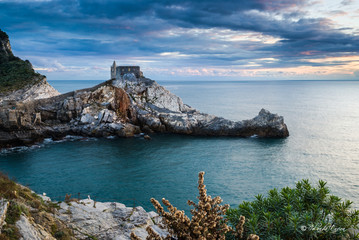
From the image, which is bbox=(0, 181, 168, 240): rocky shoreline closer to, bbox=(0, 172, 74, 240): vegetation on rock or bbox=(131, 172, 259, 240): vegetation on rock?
bbox=(0, 172, 74, 240): vegetation on rock

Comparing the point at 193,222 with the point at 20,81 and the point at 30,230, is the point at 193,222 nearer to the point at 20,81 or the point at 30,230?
the point at 30,230

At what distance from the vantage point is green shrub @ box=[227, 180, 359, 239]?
9.60m

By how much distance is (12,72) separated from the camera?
249 ft

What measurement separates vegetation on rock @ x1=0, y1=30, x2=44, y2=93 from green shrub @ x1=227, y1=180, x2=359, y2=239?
2839 inches

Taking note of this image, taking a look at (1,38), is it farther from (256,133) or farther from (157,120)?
(256,133)

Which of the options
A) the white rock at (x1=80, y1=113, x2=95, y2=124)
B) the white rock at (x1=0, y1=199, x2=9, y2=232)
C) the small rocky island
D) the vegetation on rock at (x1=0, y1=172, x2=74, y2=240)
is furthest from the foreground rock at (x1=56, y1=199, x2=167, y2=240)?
the white rock at (x1=80, y1=113, x2=95, y2=124)

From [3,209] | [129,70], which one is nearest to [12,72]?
[129,70]

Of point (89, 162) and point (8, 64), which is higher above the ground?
point (8, 64)

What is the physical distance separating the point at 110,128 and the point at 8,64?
50.4 m

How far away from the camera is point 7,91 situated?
209 feet

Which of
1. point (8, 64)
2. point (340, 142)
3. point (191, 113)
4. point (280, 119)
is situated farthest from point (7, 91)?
point (340, 142)

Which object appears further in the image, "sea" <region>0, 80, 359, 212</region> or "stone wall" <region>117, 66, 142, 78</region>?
"stone wall" <region>117, 66, 142, 78</region>

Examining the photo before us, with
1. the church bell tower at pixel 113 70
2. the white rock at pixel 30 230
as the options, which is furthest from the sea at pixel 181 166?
the church bell tower at pixel 113 70

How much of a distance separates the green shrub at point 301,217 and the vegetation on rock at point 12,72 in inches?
2839
